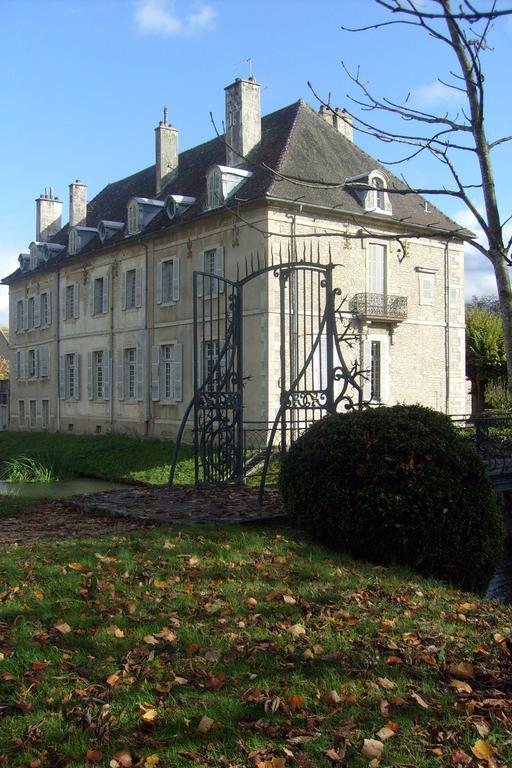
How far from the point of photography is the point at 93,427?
1190 inches

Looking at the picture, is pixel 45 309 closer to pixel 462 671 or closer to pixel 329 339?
pixel 329 339

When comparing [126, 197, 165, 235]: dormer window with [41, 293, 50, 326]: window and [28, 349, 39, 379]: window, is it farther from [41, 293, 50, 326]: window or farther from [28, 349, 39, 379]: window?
[28, 349, 39, 379]: window

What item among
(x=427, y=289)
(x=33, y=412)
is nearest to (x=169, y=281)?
(x=427, y=289)

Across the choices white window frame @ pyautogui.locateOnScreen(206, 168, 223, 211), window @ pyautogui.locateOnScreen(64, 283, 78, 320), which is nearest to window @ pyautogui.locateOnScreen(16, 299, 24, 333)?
window @ pyautogui.locateOnScreen(64, 283, 78, 320)

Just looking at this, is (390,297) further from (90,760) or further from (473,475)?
(90,760)

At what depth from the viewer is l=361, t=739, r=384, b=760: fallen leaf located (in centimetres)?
330

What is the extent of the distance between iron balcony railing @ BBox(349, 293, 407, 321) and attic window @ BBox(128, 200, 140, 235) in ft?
28.2

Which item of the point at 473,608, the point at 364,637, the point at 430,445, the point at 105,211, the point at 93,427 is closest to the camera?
the point at 364,637

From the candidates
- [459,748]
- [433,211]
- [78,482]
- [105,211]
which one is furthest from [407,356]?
[459,748]

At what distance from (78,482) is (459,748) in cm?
1789

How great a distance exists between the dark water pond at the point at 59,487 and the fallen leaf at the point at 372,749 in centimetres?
1271

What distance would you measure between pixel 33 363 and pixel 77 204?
734 centimetres

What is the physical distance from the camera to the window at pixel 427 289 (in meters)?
25.8

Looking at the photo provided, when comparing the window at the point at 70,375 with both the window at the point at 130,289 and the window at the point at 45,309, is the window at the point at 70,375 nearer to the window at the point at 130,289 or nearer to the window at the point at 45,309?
the window at the point at 45,309
